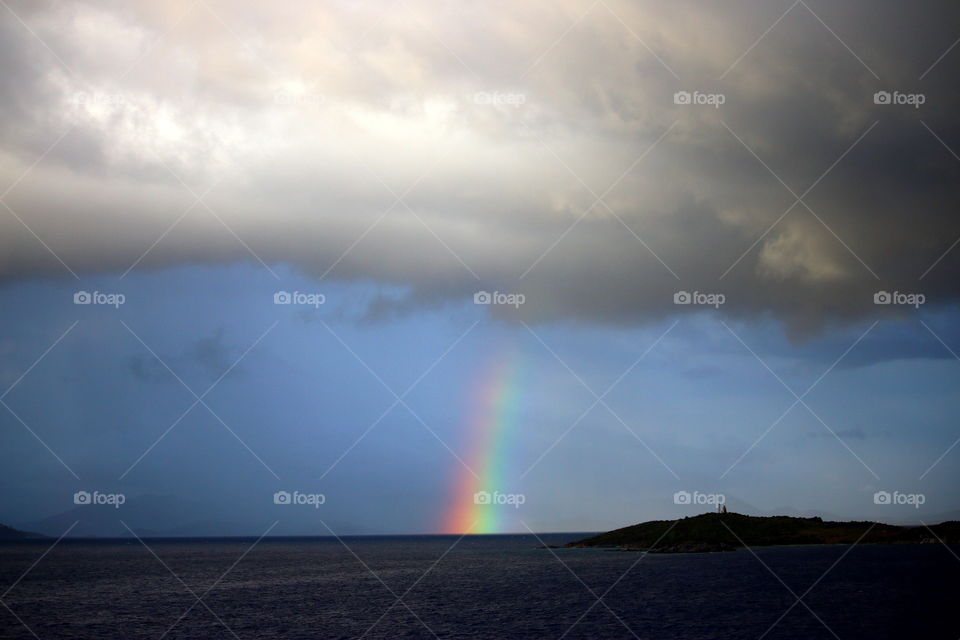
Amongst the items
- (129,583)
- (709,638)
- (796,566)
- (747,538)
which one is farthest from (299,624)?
(747,538)

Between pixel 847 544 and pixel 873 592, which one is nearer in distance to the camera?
pixel 873 592

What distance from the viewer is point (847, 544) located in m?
194

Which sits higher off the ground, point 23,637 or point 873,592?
point 873,592

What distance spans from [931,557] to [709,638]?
10477cm

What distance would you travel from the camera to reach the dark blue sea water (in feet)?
189

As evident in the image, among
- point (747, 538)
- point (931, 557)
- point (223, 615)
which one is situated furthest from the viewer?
point (747, 538)

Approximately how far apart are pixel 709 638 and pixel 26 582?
341 feet

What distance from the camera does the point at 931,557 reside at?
13425cm

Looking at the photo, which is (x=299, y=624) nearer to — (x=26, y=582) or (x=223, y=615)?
(x=223, y=615)

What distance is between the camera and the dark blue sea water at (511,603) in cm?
5747

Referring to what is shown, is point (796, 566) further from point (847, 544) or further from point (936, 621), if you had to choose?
point (847, 544)

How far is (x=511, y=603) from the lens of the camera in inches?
2992

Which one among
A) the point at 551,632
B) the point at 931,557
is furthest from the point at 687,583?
the point at 931,557

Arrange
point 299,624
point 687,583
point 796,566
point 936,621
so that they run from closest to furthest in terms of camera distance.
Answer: point 936,621, point 299,624, point 687,583, point 796,566
